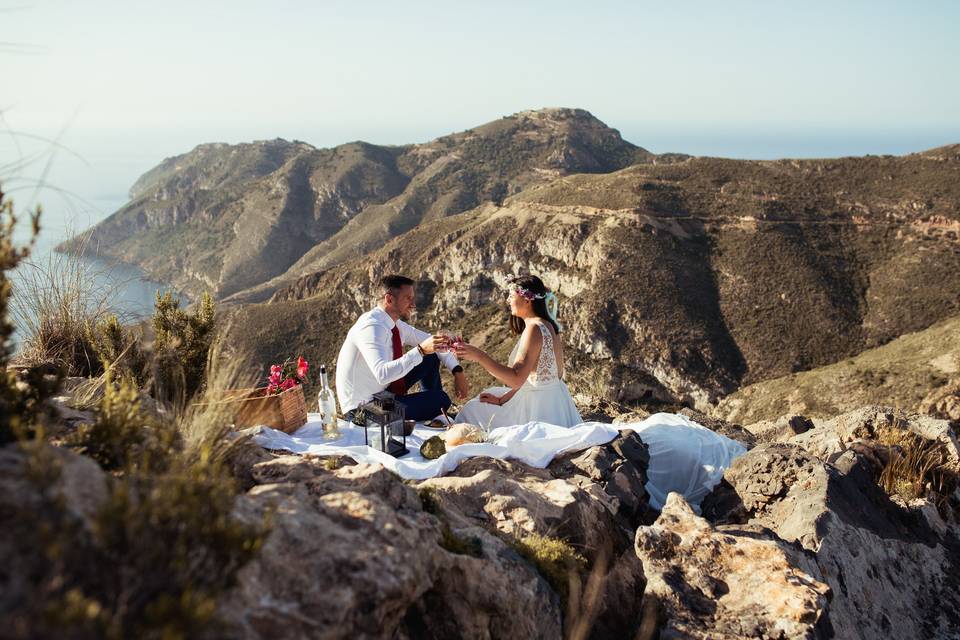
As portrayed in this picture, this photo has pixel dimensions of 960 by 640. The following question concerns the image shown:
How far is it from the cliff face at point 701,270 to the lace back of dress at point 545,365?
34.4 m

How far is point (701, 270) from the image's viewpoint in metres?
46.0

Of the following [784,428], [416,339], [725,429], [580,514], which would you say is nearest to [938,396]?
[784,428]

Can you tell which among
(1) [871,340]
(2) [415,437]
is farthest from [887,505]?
(1) [871,340]

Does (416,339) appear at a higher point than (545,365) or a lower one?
higher

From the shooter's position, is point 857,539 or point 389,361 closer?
point 857,539

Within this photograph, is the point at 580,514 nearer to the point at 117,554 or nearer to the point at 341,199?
the point at 117,554

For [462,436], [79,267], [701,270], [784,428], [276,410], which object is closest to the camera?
[462,436]

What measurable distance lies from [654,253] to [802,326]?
1176 cm

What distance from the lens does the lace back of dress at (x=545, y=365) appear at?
6.79 m

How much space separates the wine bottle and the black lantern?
40 centimetres

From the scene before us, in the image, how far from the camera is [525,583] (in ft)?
10.0

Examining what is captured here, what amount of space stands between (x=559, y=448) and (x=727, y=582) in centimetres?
194

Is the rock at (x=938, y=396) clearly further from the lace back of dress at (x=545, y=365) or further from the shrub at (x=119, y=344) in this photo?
the shrub at (x=119, y=344)

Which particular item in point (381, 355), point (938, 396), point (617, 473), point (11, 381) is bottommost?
point (938, 396)
